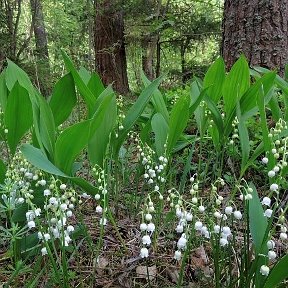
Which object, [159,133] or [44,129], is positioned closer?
Answer: [44,129]

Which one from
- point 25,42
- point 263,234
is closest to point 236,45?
point 263,234

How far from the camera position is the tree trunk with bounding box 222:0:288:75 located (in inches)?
133

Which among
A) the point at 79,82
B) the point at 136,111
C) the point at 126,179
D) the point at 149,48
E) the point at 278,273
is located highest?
the point at 79,82

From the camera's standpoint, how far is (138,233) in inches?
70.1

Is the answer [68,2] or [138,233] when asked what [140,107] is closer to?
[138,233]

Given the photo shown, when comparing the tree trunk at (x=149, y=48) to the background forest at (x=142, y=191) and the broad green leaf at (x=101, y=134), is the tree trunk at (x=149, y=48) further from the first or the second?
the broad green leaf at (x=101, y=134)

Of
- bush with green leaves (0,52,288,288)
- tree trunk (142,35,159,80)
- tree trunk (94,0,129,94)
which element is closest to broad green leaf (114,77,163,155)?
bush with green leaves (0,52,288,288)

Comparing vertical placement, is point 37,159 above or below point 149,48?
above

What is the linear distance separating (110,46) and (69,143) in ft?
19.1

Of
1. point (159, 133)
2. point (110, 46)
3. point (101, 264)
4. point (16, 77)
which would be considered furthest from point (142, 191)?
point (110, 46)

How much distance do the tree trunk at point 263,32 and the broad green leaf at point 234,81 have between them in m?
1.65

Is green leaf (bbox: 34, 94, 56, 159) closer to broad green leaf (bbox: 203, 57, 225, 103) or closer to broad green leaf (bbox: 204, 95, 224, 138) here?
broad green leaf (bbox: 204, 95, 224, 138)

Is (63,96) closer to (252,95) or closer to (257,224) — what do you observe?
(252,95)

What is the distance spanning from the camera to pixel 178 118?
1.68 meters
